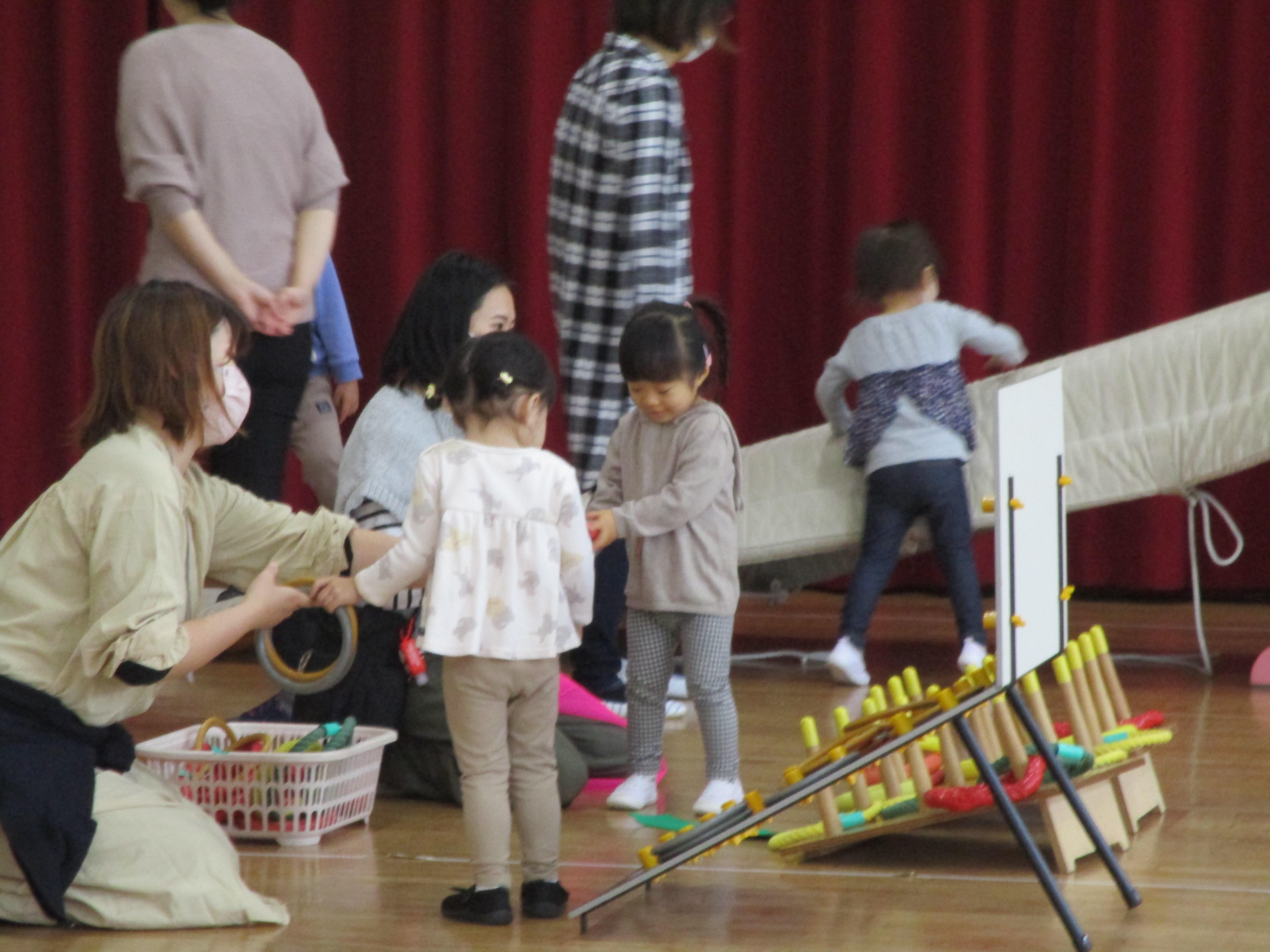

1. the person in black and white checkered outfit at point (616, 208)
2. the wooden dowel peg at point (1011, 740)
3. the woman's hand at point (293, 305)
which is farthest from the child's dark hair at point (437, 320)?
the wooden dowel peg at point (1011, 740)

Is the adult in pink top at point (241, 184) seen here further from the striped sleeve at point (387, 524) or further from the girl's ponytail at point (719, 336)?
the girl's ponytail at point (719, 336)

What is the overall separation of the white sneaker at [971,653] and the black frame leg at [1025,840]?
138cm

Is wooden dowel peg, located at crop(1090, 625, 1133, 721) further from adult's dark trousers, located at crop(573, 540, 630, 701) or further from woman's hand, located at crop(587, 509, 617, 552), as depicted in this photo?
adult's dark trousers, located at crop(573, 540, 630, 701)

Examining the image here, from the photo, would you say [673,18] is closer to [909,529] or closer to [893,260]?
[893,260]

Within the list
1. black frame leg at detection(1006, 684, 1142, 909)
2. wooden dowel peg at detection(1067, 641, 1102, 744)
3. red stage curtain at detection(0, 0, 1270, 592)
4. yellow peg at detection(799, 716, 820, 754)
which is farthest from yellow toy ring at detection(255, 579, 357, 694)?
red stage curtain at detection(0, 0, 1270, 592)

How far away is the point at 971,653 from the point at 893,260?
0.84 meters

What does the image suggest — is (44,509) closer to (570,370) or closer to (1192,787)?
(570,370)

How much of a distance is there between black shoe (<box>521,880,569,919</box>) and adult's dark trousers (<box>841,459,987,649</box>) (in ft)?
A: 5.09

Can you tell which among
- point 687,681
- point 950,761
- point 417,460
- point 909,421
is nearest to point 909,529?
point 909,421

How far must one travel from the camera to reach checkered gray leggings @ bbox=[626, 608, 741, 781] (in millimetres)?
2434

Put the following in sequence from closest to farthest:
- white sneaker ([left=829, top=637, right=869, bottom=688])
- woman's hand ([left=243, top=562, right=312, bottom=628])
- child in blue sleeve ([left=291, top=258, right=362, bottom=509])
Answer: woman's hand ([left=243, top=562, right=312, bottom=628]), child in blue sleeve ([left=291, top=258, right=362, bottom=509]), white sneaker ([left=829, top=637, right=869, bottom=688])

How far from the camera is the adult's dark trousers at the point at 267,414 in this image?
270cm

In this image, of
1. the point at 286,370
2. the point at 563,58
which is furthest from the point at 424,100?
the point at 286,370

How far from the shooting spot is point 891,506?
3434 mm
